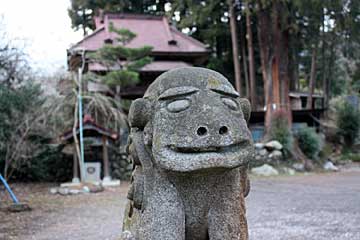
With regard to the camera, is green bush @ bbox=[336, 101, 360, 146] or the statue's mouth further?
green bush @ bbox=[336, 101, 360, 146]

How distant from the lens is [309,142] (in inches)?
520

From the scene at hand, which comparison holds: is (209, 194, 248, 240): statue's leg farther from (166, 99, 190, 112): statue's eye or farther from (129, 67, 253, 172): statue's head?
(166, 99, 190, 112): statue's eye

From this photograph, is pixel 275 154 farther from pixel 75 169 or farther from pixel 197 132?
pixel 197 132

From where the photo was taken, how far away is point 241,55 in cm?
1784

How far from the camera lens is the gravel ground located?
498 cm

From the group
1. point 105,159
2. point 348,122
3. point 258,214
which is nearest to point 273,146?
point 105,159

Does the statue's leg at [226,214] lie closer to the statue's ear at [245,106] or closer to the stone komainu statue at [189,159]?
the stone komainu statue at [189,159]

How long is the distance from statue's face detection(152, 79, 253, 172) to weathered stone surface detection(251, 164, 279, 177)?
9.64 m

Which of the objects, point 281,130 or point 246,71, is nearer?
Result: point 281,130

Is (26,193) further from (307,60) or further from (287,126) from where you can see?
(307,60)

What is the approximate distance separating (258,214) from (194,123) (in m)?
4.37

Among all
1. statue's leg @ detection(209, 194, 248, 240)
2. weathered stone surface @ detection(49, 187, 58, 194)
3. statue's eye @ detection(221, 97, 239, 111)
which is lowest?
weathered stone surface @ detection(49, 187, 58, 194)

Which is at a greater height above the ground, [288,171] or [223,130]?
[223,130]

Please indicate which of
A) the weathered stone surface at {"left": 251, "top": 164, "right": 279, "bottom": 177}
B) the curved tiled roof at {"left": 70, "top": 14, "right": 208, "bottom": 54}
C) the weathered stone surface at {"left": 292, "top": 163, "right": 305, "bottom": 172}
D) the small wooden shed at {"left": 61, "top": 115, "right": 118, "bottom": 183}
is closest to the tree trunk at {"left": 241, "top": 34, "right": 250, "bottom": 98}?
the curved tiled roof at {"left": 70, "top": 14, "right": 208, "bottom": 54}
